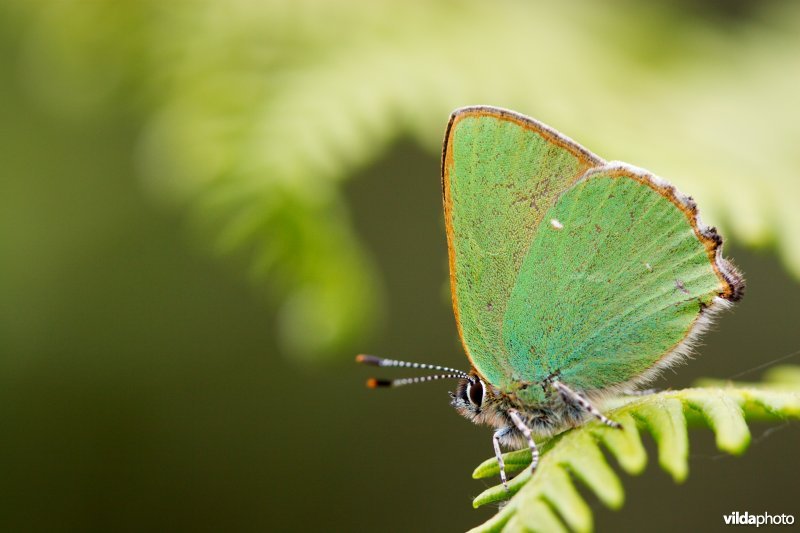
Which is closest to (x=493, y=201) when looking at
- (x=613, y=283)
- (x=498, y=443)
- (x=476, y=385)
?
(x=613, y=283)

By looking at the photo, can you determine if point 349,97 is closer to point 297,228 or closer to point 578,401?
point 297,228

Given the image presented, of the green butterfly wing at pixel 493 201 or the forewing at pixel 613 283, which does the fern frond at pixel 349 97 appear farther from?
the green butterfly wing at pixel 493 201

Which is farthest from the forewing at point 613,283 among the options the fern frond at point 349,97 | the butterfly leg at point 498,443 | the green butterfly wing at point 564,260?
the fern frond at point 349,97

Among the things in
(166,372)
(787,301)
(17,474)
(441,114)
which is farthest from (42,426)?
(787,301)

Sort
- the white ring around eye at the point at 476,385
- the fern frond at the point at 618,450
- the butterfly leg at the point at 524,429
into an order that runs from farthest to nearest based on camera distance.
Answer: the white ring around eye at the point at 476,385, the butterfly leg at the point at 524,429, the fern frond at the point at 618,450

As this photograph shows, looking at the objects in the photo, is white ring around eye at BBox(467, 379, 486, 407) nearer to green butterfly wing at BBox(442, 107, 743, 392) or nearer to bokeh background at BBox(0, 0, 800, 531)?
green butterfly wing at BBox(442, 107, 743, 392)

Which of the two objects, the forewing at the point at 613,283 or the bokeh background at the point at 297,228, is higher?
the bokeh background at the point at 297,228

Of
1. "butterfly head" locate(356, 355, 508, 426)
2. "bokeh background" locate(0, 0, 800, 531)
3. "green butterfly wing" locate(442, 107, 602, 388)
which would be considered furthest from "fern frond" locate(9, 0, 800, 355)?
"butterfly head" locate(356, 355, 508, 426)
